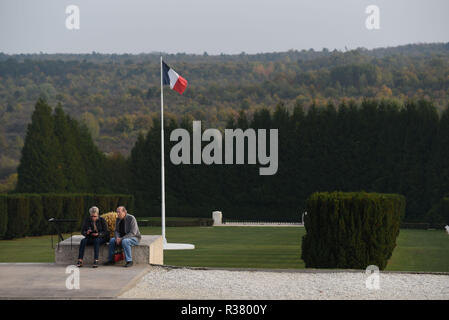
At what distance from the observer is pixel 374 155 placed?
5131cm

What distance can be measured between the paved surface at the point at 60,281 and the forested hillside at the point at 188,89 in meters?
61.0

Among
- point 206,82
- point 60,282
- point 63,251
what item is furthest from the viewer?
point 206,82

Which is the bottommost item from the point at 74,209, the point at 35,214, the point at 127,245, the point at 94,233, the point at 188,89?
the point at 74,209

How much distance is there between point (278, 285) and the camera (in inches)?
514

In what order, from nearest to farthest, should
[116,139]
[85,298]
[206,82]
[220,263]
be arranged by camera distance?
[85,298] < [220,263] < [116,139] < [206,82]

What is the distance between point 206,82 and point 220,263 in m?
86.7

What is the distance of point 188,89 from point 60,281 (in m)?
80.9

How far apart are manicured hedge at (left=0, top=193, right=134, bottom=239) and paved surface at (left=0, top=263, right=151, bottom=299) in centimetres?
1420

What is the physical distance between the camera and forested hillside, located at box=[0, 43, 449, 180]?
271 feet

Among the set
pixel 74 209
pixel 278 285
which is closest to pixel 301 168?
pixel 74 209

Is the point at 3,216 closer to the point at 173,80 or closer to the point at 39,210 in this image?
the point at 39,210

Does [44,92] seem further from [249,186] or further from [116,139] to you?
[249,186]

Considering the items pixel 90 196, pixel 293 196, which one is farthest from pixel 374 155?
pixel 90 196

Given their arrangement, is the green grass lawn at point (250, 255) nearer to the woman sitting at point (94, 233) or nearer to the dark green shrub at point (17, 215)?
the dark green shrub at point (17, 215)
